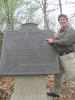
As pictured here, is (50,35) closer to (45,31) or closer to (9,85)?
(45,31)

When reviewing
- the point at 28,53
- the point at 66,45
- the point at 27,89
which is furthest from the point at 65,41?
the point at 27,89

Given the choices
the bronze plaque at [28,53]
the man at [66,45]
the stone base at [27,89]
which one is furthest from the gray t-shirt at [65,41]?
the stone base at [27,89]

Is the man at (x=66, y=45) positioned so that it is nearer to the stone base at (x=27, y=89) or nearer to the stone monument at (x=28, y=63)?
the stone monument at (x=28, y=63)

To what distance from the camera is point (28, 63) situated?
15.9ft

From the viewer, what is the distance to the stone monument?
4793mm

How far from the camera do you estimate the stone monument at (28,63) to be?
4.79 metres

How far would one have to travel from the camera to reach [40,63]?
4.88 m

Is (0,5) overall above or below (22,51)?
above

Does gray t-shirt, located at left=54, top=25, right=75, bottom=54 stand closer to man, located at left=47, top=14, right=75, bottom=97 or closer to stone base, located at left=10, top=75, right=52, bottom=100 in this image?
man, located at left=47, top=14, right=75, bottom=97

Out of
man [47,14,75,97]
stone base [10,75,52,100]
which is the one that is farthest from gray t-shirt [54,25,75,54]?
stone base [10,75,52,100]

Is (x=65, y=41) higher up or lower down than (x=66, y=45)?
higher up

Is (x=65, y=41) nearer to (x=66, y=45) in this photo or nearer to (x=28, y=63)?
(x=66, y=45)

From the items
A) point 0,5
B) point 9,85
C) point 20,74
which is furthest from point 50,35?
point 0,5

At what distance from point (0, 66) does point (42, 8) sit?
14584 millimetres
